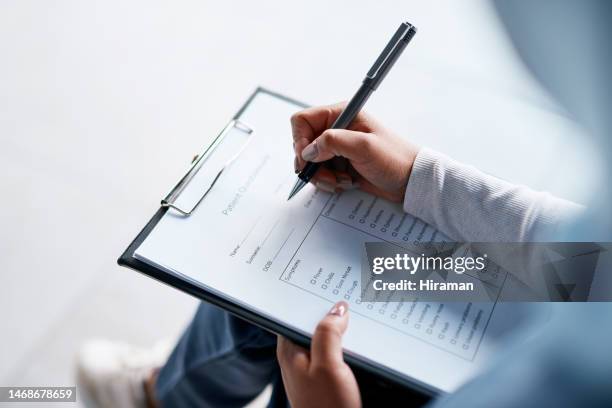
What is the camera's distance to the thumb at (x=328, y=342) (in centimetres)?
51

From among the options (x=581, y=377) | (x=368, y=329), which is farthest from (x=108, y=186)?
(x=581, y=377)

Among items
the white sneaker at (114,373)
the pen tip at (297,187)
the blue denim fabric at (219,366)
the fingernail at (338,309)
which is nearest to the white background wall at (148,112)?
the white sneaker at (114,373)

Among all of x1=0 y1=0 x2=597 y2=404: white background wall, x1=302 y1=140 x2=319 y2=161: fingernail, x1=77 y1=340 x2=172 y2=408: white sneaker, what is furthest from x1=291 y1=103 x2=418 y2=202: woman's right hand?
x1=77 y1=340 x2=172 y2=408: white sneaker

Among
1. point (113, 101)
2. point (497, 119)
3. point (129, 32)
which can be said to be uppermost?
point (497, 119)

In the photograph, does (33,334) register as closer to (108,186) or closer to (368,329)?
(108,186)

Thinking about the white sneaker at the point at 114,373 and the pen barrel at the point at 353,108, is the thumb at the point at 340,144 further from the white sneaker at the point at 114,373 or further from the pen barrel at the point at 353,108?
the white sneaker at the point at 114,373

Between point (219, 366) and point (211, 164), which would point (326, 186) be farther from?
point (219, 366)

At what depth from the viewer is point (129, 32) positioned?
1432 mm

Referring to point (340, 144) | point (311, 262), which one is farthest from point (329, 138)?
point (311, 262)

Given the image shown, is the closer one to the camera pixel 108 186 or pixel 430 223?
pixel 430 223

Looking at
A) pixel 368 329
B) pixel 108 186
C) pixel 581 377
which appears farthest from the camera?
pixel 108 186

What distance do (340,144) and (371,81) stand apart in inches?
2.9

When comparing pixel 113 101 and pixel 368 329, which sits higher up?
pixel 113 101

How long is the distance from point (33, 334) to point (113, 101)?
54cm
